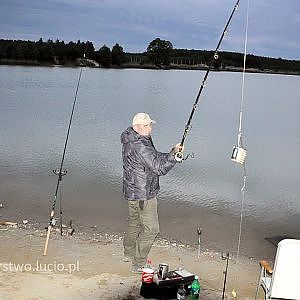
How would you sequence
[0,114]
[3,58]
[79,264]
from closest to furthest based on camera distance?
[79,264] → [0,114] → [3,58]

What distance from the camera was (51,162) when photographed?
34.6ft

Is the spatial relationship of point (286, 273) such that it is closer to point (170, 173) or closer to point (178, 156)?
point (178, 156)

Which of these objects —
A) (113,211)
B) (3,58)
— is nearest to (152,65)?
(3,58)

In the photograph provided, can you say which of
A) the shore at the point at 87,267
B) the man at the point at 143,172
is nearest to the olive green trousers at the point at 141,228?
the man at the point at 143,172

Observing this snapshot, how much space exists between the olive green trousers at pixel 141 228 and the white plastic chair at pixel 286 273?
116 cm

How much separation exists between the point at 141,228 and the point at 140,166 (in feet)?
1.95

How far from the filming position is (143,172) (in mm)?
4570

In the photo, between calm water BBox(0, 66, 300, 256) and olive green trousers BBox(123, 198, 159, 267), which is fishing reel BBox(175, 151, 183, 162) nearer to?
olive green trousers BBox(123, 198, 159, 267)

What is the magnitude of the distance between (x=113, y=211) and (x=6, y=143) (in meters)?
6.00

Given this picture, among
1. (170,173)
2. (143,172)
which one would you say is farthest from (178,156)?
(170,173)

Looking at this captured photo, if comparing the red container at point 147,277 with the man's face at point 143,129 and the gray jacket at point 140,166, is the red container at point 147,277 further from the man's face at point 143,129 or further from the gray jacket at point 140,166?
the man's face at point 143,129

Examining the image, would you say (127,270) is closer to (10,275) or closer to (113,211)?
(10,275)

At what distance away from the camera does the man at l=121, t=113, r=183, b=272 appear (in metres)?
4.47

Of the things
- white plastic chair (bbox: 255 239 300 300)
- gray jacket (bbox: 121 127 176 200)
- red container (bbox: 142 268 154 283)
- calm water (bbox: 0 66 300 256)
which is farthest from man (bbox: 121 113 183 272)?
calm water (bbox: 0 66 300 256)
